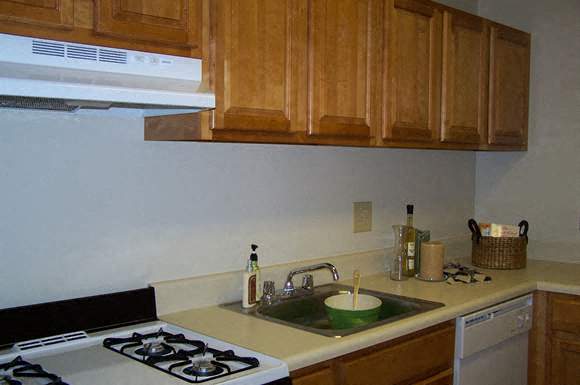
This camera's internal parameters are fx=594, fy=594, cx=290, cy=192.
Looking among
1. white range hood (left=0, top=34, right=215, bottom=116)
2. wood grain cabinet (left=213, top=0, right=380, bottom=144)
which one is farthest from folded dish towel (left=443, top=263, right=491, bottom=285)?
white range hood (left=0, top=34, right=215, bottom=116)

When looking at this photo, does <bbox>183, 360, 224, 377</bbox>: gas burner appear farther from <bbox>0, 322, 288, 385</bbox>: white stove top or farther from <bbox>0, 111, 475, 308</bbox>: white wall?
<bbox>0, 111, 475, 308</bbox>: white wall

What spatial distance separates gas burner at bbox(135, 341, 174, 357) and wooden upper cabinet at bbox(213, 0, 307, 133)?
2.13ft

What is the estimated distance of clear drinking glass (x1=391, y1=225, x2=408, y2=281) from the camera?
2.66 metres

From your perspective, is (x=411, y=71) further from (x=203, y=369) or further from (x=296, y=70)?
(x=203, y=369)

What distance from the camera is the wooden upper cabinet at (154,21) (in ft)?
4.94

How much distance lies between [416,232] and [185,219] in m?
1.17

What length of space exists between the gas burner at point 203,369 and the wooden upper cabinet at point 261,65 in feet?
2.21

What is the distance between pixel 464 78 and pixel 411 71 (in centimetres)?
43

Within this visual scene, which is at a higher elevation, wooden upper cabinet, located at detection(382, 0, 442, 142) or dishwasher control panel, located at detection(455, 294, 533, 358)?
wooden upper cabinet, located at detection(382, 0, 442, 142)

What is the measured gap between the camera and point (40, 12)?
1396 millimetres

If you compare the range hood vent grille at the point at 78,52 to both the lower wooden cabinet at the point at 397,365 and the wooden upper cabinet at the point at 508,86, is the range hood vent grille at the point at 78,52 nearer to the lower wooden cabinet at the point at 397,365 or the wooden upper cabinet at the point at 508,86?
the lower wooden cabinet at the point at 397,365

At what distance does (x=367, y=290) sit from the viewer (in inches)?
95.3

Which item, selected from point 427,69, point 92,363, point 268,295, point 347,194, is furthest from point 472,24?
point 92,363

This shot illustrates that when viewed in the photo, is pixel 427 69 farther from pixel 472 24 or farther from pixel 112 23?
pixel 112 23
